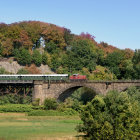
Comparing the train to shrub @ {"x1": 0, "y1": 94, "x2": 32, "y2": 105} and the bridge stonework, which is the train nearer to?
the bridge stonework

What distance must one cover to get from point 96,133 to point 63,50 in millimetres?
98650

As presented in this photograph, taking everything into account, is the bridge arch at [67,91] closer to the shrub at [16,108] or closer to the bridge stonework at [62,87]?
the bridge stonework at [62,87]

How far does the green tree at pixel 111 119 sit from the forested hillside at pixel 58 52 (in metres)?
72.7

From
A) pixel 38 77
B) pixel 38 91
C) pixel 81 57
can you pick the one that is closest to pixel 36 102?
pixel 38 91

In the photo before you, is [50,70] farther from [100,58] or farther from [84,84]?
[84,84]

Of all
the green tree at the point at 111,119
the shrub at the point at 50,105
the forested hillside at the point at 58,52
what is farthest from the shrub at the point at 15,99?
the green tree at the point at 111,119

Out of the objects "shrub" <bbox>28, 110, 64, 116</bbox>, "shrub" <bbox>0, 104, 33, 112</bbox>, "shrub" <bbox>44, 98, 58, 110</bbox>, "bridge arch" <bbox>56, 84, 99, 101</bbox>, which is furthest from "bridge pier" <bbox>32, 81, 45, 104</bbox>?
"shrub" <bbox>28, 110, 64, 116</bbox>

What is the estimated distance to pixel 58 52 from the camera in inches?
5418

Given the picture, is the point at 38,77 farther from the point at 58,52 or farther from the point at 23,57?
the point at 58,52

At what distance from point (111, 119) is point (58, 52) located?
9208 cm

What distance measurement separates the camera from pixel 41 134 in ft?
173

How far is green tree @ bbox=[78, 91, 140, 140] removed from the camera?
45.7 m

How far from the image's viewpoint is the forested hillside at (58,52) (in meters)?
129

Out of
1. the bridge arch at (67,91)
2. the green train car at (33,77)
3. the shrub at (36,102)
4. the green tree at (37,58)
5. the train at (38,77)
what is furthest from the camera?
the green tree at (37,58)
